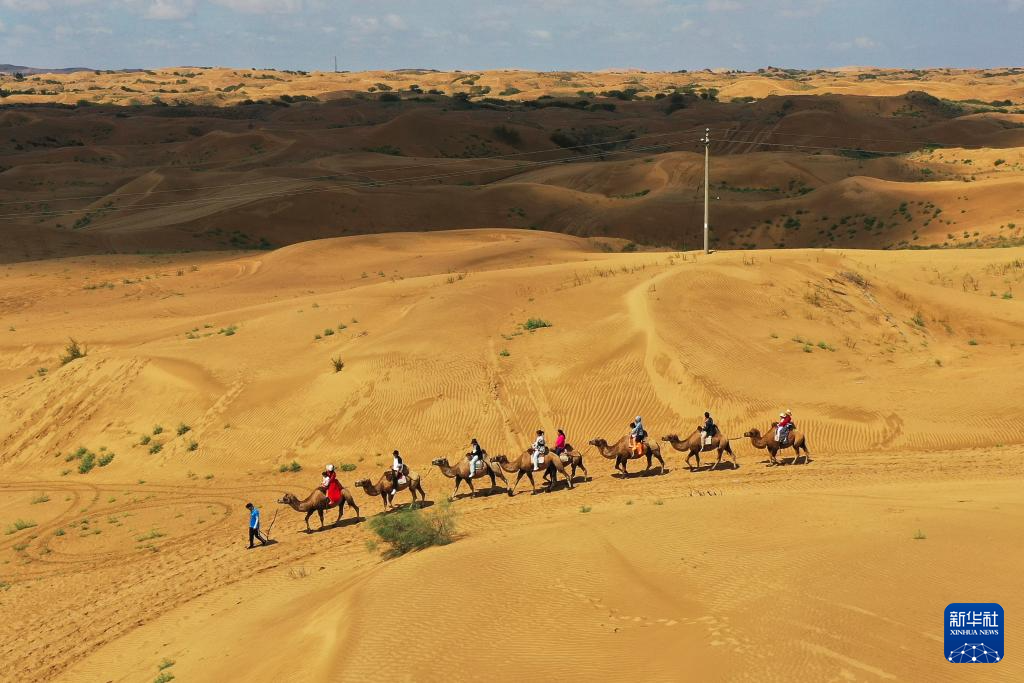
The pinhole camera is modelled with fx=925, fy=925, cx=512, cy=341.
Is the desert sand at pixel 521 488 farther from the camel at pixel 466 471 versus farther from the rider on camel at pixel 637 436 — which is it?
the rider on camel at pixel 637 436

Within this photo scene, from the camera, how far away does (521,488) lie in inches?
896

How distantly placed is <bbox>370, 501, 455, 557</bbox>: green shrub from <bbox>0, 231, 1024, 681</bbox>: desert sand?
43 centimetres

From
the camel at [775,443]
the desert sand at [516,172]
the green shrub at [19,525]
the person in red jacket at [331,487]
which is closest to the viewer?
the person in red jacket at [331,487]

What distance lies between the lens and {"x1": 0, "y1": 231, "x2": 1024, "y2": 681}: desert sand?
11.4 metres

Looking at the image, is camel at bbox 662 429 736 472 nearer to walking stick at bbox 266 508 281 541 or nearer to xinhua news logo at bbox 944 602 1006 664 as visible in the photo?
walking stick at bbox 266 508 281 541

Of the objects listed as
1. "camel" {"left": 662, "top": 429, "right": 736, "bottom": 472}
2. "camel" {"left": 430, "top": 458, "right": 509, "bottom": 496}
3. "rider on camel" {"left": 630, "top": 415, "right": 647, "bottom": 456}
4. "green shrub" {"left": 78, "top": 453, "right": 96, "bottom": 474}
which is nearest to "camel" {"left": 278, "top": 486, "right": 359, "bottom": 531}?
"camel" {"left": 430, "top": 458, "right": 509, "bottom": 496}

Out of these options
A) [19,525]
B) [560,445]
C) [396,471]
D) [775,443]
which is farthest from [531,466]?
[19,525]

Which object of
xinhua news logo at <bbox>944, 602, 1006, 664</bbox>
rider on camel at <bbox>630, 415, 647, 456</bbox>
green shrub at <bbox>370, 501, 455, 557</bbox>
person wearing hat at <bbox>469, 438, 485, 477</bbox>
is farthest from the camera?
rider on camel at <bbox>630, 415, 647, 456</bbox>

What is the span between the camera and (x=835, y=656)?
999cm

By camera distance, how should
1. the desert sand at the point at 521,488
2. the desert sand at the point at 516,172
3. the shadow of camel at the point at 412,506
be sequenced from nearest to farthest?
1. the desert sand at the point at 521,488
2. the shadow of camel at the point at 412,506
3. the desert sand at the point at 516,172

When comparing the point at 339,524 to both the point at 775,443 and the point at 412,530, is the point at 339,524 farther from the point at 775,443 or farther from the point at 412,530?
the point at 775,443

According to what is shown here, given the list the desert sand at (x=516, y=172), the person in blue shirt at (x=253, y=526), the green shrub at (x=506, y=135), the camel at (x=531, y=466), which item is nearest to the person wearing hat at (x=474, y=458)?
the camel at (x=531, y=466)

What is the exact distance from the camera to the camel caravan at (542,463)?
69.1 feet

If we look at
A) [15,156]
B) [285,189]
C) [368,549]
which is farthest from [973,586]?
[15,156]
